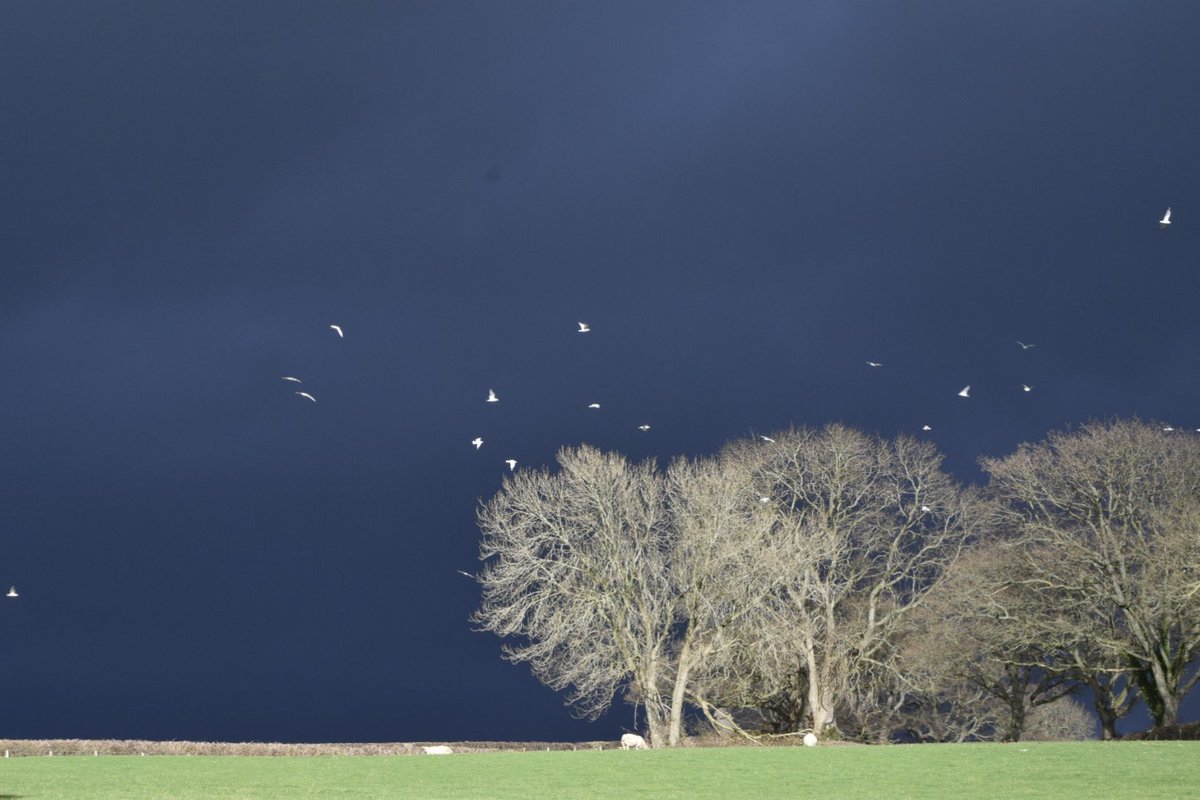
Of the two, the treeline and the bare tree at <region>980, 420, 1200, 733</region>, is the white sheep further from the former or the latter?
the bare tree at <region>980, 420, 1200, 733</region>

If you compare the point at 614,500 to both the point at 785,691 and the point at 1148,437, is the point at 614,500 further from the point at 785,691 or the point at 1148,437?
the point at 1148,437

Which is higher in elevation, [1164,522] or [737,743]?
[1164,522]

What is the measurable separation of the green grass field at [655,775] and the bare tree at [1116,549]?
1347cm

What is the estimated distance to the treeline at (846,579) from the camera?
49.2 m

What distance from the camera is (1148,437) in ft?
174

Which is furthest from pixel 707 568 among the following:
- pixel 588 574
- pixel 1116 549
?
pixel 1116 549

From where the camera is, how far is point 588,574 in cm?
5009

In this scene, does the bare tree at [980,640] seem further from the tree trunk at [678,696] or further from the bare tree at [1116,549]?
the tree trunk at [678,696]

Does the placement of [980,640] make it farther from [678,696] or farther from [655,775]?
[655,775]

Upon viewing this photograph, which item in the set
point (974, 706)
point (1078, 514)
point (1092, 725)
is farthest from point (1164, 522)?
point (1092, 725)

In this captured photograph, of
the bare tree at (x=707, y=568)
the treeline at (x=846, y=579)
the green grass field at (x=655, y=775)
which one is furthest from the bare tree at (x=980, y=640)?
the green grass field at (x=655, y=775)

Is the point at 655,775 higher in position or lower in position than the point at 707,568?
lower

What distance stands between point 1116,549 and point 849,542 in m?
12.3

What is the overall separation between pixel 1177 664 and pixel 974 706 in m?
16.4
